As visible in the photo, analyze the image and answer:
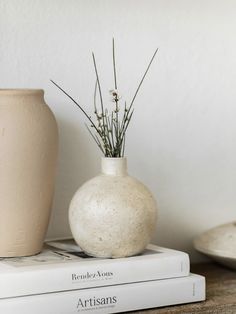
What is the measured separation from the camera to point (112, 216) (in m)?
1.18

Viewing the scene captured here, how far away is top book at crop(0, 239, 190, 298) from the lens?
1.09 m

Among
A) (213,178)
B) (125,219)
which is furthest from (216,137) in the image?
(125,219)

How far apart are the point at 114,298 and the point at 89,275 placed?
54mm

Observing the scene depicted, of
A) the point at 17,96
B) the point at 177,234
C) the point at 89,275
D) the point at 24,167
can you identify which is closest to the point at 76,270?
the point at 89,275

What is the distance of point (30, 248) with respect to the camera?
1.23 metres

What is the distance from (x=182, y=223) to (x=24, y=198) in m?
Result: 0.45

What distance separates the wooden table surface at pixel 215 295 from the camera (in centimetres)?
119

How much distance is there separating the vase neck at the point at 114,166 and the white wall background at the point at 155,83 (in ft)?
0.56

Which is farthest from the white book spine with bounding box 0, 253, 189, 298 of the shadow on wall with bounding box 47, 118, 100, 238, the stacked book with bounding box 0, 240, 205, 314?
the shadow on wall with bounding box 47, 118, 100, 238

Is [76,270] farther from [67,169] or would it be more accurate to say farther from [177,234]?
[177,234]

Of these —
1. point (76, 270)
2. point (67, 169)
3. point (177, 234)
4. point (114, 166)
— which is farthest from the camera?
point (177, 234)

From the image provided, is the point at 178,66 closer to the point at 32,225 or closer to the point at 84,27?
the point at 84,27

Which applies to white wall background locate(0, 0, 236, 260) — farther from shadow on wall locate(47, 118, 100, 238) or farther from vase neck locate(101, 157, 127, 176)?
vase neck locate(101, 157, 127, 176)

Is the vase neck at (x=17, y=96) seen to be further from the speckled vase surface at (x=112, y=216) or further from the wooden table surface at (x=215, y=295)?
the wooden table surface at (x=215, y=295)
